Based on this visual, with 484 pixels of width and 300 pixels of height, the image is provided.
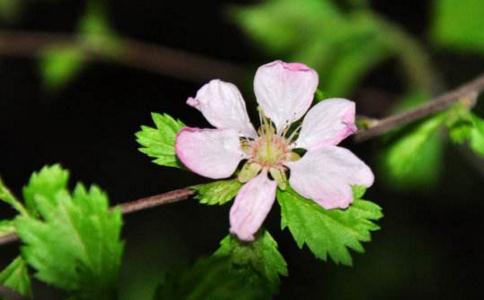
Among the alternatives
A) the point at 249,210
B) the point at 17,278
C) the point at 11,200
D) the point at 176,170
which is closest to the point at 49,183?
the point at 11,200

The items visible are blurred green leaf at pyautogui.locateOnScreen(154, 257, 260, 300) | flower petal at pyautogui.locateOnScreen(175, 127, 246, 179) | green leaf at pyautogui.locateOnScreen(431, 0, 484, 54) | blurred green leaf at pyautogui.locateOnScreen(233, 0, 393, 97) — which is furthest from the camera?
blurred green leaf at pyautogui.locateOnScreen(233, 0, 393, 97)

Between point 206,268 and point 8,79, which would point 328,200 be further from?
point 8,79

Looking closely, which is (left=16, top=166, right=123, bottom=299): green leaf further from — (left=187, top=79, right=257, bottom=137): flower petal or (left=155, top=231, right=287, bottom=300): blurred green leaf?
(left=187, top=79, right=257, bottom=137): flower petal

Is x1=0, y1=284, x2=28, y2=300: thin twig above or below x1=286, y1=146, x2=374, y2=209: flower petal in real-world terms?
above

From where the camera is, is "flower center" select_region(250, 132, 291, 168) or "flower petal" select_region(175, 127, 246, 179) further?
"flower center" select_region(250, 132, 291, 168)

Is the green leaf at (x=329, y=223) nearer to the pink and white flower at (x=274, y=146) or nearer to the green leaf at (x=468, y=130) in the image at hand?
the pink and white flower at (x=274, y=146)

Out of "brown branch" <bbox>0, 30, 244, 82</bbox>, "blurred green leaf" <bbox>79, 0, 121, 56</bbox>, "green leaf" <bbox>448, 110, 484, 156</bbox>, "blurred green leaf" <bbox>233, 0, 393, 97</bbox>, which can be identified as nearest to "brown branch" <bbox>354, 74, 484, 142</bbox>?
"green leaf" <bbox>448, 110, 484, 156</bbox>

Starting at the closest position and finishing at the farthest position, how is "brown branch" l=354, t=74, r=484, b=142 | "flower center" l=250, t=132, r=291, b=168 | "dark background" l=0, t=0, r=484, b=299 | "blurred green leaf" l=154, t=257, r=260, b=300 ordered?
"blurred green leaf" l=154, t=257, r=260, b=300
"flower center" l=250, t=132, r=291, b=168
"brown branch" l=354, t=74, r=484, b=142
"dark background" l=0, t=0, r=484, b=299
